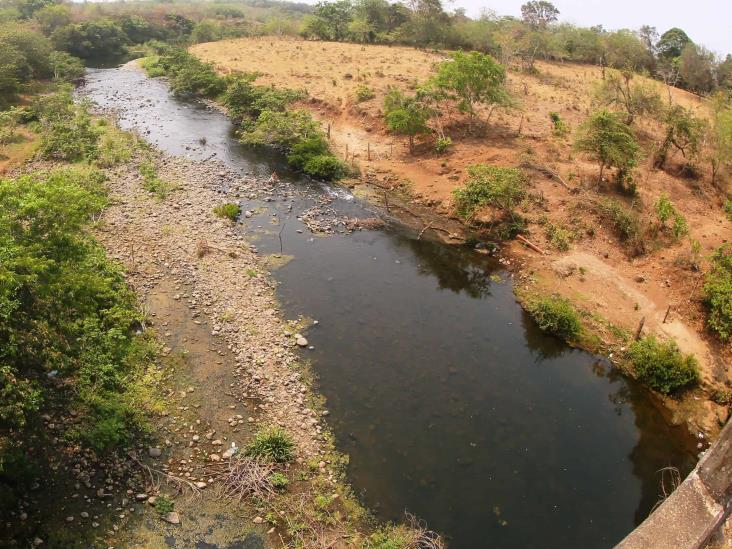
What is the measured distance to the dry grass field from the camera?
21.6m

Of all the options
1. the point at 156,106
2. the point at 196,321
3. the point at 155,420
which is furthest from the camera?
the point at 156,106

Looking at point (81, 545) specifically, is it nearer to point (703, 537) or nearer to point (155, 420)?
point (155, 420)

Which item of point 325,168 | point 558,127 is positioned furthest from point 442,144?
point 558,127

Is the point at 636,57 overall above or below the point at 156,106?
above

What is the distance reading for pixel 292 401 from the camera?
1609cm

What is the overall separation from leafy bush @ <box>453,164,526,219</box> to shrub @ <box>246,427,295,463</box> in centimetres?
1657

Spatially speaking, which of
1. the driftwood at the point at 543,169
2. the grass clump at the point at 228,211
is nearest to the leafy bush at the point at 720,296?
the driftwood at the point at 543,169

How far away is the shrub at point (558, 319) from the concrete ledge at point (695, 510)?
710cm

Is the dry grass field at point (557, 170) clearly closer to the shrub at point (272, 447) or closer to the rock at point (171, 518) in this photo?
the shrub at point (272, 447)

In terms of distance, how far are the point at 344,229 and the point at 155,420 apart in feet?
48.2

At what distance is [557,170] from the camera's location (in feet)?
100.0

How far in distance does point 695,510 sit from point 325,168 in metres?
25.7

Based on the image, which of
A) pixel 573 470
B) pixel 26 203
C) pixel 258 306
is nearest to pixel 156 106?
pixel 258 306

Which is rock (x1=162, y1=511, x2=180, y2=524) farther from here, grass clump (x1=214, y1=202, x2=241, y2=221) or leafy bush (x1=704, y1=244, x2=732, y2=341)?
leafy bush (x1=704, y1=244, x2=732, y2=341)
